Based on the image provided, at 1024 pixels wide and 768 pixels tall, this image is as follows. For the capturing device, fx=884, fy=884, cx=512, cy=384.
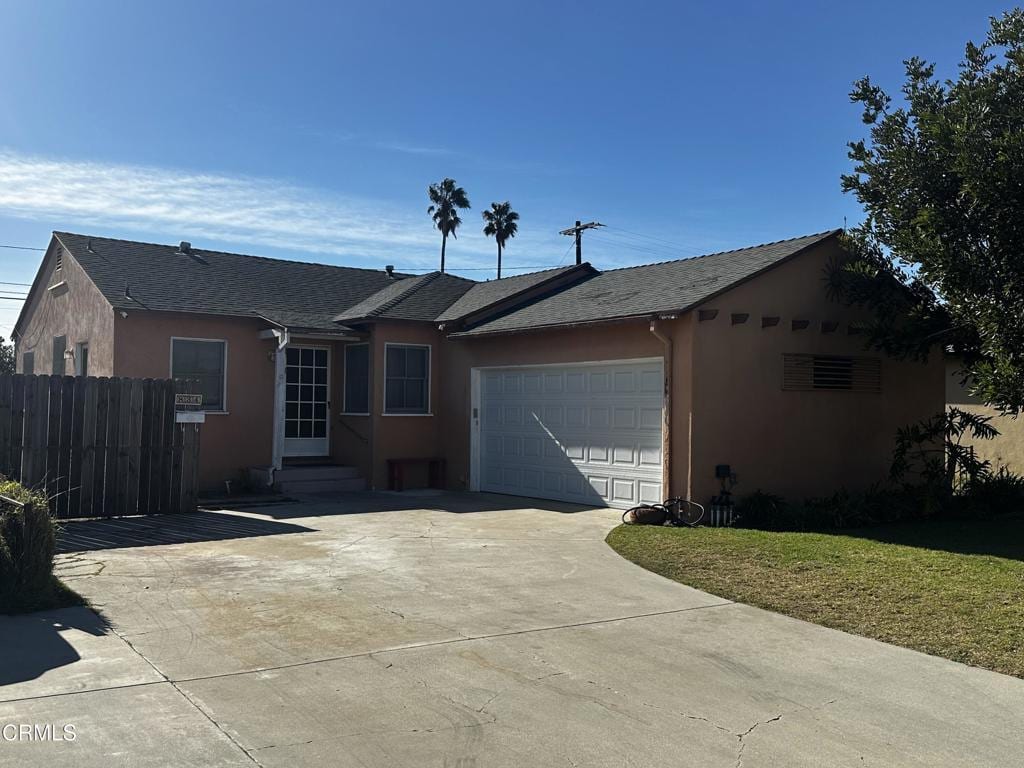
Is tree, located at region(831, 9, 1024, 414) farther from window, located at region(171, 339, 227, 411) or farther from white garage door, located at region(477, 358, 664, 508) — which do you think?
window, located at region(171, 339, 227, 411)

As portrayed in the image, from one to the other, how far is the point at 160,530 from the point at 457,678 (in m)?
6.91

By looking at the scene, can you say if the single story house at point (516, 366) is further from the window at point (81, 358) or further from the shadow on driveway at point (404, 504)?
the shadow on driveway at point (404, 504)

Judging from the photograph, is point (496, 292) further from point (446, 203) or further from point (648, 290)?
point (446, 203)

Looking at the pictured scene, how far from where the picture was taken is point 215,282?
17.4 metres

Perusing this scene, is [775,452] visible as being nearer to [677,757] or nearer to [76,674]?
[677,757]

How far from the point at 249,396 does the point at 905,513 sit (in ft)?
37.4

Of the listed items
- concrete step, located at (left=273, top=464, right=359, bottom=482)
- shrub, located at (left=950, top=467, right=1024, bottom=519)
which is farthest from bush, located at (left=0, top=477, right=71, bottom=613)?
shrub, located at (left=950, top=467, right=1024, bottom=519)

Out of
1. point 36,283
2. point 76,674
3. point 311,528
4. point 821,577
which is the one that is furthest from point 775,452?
point 36,283

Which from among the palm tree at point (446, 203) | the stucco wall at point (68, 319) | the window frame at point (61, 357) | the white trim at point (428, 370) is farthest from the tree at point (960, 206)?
the palm tree at point (446, 203)

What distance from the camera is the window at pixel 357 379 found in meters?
17.1

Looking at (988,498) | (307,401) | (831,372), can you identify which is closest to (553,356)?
(831,372)

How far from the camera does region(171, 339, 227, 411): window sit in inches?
622

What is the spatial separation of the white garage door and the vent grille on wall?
2224 mm

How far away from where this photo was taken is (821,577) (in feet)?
29.3
